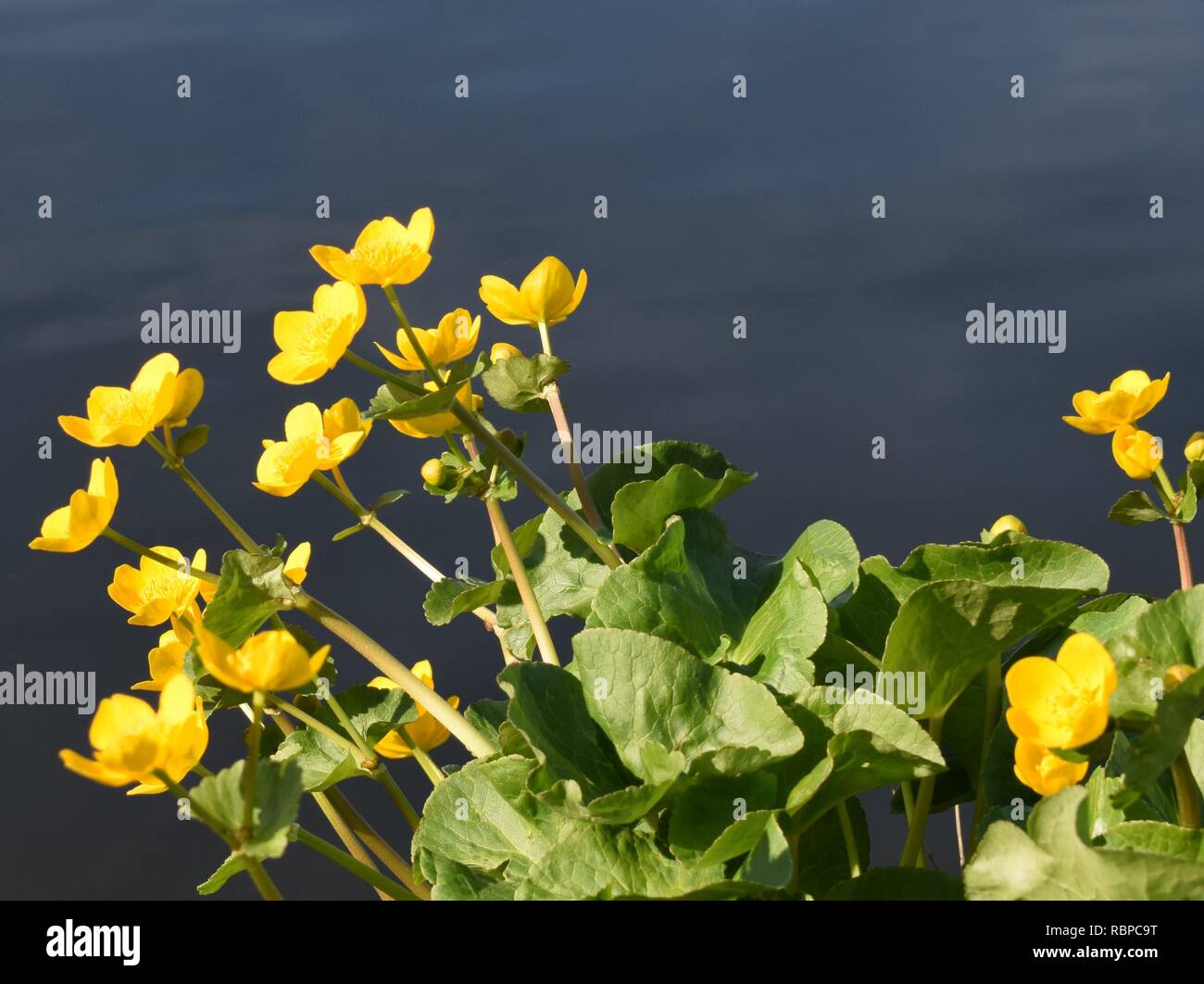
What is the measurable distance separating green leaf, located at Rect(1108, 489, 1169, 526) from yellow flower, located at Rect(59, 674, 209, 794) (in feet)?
1.52

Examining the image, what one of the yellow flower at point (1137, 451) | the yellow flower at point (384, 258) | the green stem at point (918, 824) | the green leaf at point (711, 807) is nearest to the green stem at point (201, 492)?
the yellow flower at point (384, 258)

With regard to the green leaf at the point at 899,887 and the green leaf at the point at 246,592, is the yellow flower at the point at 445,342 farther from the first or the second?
the green leaf at the point at 899,887

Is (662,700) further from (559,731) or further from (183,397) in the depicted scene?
(183,397)

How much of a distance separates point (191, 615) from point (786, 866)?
33 cm

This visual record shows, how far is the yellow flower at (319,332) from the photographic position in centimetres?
63

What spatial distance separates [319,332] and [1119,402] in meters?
0.41

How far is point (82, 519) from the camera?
0.62 metres

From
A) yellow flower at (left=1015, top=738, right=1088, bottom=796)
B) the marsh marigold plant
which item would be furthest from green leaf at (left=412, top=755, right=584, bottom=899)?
yellow flower at (left=1015, top=738, right=1088, bottom=796)

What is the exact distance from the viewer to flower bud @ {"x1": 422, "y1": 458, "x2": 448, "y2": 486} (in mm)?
702

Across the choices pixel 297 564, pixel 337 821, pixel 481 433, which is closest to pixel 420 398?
pixel 481 433

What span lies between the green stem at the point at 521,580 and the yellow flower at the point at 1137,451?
1.01 ft

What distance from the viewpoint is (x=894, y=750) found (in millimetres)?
548

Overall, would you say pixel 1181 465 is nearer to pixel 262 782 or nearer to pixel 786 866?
pixel 786 866
